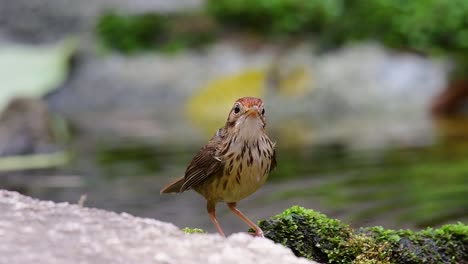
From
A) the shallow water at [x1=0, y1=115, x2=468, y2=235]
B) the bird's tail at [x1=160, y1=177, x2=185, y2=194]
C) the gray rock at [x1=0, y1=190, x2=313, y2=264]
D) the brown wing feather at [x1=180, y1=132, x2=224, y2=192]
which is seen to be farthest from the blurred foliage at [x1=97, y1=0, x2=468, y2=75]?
the gray rock at [x1=0, y1=190, x2=313, y2=264]

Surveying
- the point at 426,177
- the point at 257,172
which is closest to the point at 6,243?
the point at 257,172

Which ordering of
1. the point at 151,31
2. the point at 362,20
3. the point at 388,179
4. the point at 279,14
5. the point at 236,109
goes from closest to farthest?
the point at 236,109, the point at 388,179, the point at 362,20, the point at 279,14, the point at 151,31

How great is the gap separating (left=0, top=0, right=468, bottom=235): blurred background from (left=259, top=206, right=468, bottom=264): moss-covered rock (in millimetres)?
3736

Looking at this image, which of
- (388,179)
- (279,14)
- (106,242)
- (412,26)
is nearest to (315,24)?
(279,14)

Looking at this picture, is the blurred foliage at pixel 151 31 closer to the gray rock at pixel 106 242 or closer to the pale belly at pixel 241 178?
the pale belly at pixel 241 178

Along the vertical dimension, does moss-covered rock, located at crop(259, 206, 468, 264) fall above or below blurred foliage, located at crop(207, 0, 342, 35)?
below

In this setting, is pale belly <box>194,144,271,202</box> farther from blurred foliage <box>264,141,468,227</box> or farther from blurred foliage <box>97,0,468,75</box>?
blurred foliage <box>97,0,468,75</box>

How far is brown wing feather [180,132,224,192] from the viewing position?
14.1ft

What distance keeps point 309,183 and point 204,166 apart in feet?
18.1

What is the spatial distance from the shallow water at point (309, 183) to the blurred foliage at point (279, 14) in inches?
213

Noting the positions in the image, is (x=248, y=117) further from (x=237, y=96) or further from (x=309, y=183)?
(x=237, y=96)

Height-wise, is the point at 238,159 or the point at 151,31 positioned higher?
the point at 151,31

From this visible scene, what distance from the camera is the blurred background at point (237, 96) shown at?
9781 mm

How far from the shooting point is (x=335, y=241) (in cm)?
417
